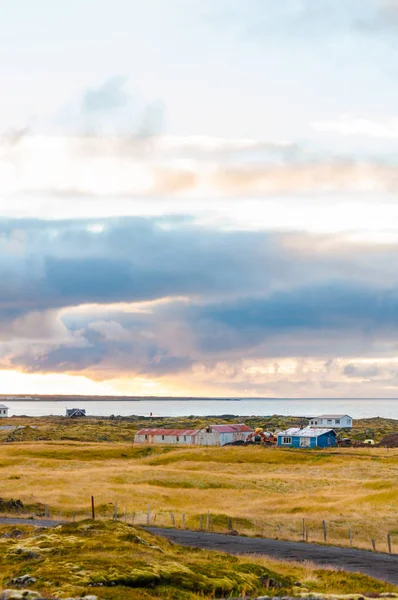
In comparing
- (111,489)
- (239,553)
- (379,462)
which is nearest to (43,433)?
(379,462)

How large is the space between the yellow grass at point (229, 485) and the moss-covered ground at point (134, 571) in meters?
15.9

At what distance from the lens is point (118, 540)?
28.4 meters

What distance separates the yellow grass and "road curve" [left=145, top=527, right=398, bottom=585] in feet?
10.5

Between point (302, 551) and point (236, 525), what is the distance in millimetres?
10859

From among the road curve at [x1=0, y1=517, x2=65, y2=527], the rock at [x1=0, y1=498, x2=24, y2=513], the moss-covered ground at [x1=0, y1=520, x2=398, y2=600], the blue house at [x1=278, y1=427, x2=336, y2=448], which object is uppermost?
the blue house at [x1=278, y1=427, x2=336, y2=448]

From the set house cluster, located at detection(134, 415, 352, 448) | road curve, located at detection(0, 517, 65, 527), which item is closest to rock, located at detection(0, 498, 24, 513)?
road curve, located at detection(0, 517, 65, 527)

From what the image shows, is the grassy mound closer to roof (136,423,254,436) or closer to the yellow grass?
the yellow grass

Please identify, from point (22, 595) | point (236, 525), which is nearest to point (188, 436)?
point (236, 525)

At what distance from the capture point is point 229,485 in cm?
7538

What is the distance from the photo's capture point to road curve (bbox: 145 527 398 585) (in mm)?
34219

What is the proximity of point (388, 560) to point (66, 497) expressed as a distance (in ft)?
103

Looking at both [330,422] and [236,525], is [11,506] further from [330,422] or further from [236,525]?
[330,422]

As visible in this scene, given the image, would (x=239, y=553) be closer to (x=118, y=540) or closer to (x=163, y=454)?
(x=118, y=540)

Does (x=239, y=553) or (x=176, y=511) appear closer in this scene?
(x=239, y=553)
